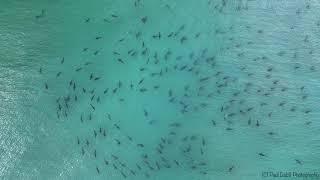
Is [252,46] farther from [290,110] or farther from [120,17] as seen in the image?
[120,17]

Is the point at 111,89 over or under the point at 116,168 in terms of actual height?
over

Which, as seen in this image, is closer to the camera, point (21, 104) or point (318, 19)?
→ point (21, 104)

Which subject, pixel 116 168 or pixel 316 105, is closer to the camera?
pixel 116 168

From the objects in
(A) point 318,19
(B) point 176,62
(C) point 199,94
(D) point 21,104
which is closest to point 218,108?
(C) point 199,94

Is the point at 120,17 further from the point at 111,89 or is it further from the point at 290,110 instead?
the point at 290,110

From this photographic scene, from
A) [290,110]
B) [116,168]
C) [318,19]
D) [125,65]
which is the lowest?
[116,168]

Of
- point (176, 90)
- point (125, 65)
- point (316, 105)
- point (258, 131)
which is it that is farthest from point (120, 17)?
point (316, 105)
